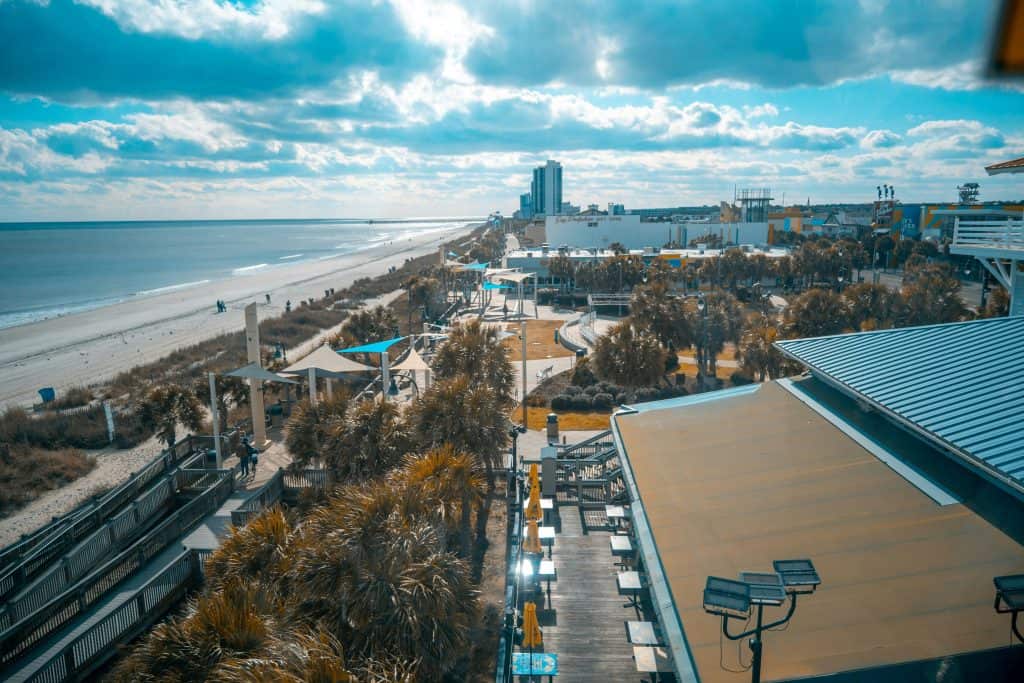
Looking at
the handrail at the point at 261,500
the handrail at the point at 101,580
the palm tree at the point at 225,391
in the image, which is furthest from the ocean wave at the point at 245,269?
the handrail at the point at 101,580

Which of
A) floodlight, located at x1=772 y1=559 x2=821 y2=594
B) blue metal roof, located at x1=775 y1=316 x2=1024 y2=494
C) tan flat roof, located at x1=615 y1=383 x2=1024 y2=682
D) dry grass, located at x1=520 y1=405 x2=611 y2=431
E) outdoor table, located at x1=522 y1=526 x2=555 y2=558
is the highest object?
blue metal roof, located at x1=775 y1=316 x2=1024 y2=494

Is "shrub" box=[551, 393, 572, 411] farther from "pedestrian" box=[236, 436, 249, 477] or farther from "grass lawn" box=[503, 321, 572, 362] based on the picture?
"pedestrian" box=[236, 436, 249, 477]

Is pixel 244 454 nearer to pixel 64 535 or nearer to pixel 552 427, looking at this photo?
pixel 64 535

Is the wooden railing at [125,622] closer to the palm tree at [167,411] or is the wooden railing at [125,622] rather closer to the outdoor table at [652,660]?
the palm tree at [167,411]

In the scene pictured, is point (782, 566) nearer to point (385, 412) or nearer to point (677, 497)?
point (677, 497)

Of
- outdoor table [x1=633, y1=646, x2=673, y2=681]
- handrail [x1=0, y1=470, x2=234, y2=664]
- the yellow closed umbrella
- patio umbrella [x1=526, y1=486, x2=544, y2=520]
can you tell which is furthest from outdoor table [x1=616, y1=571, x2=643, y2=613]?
handrail [x1=0, y1=470, x2=234, y2=664]

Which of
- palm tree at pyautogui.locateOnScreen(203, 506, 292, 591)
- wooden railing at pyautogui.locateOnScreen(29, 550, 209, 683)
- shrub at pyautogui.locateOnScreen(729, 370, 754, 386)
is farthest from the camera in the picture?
shrub at pyautogui.locateOnScreen(729, 370, 754, 386)

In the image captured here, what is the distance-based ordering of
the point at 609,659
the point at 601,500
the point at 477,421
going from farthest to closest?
the point at 601,500 → the point at 477,421 → the point at 609,659

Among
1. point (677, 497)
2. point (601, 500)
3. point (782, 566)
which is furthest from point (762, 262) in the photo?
point (782, 566)
